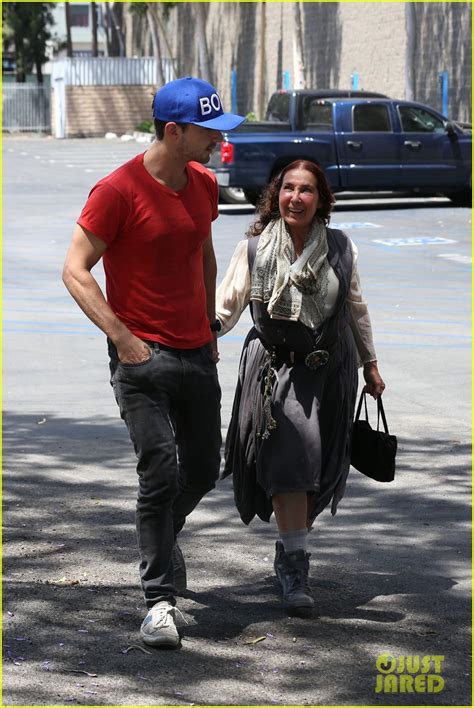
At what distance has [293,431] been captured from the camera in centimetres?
556

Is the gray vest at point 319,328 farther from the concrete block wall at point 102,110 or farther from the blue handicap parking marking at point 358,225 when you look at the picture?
the concrete block wall at point 102,110

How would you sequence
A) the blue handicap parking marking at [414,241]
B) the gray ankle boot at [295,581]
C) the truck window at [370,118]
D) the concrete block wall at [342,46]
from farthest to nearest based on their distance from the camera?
1. the concrete block wall at [342,46]
2. the truck window at [370,118]
3. the blue handicap parking marking at [414,241]
4. the gray ankle boot at [295,581]

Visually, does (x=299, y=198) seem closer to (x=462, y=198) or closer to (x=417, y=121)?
(x=417, y=121)

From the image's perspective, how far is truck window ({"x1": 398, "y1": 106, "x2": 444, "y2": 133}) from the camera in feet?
82.1

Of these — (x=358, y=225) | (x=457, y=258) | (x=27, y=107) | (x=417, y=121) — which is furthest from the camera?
(x=27, y=107)

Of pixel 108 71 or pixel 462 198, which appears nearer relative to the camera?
pixel 462 198

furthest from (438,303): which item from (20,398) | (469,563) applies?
(469,563)

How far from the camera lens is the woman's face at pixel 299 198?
5484mm

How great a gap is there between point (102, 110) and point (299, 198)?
59.2 meters

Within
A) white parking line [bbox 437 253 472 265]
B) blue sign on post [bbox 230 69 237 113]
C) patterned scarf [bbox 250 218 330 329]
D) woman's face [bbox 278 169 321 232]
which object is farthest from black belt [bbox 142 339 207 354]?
blue sign on post [bbox 230 69 237 113]

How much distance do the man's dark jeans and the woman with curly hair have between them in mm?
389

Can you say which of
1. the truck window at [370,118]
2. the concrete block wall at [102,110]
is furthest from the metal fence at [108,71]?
the truck window at [370,118]

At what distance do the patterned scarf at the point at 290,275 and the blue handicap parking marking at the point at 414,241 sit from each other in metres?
14.9

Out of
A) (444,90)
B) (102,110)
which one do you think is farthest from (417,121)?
(102,110)
